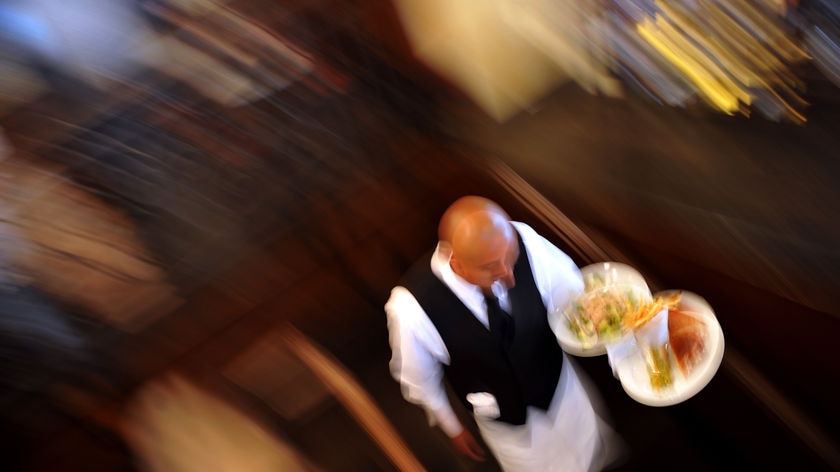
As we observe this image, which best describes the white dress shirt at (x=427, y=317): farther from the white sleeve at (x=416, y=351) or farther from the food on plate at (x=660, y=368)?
the food on plate at (x=660, y=368)

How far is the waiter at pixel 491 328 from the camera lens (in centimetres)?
163

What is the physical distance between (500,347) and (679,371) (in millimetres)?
440

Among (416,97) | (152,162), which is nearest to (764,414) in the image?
(416,97)

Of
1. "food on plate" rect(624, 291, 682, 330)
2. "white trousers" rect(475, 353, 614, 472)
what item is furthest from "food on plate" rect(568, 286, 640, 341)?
"white trousers" rect(475, 353, 614, 472)

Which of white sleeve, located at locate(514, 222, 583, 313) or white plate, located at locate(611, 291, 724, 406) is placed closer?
white plate, located at locate(611, 291, 724, 406)

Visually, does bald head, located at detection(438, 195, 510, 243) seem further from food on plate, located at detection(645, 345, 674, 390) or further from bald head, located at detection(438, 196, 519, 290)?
food on plate, located at detection(645, 345, 674, 390)

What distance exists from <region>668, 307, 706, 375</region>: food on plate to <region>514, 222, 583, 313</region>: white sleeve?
10.1 inches

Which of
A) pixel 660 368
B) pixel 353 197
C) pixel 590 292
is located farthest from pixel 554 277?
pixel 353 197

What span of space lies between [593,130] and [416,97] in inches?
38.8

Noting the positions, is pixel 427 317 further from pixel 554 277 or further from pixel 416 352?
pixel 554 277

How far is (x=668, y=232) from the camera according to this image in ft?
8.71

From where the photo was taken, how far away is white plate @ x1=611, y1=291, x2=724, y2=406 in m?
1.68

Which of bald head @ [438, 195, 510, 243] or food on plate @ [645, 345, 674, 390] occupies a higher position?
bald head @ [438, 195, 510, 243]

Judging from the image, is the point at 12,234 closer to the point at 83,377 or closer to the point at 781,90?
the point at 83,377
